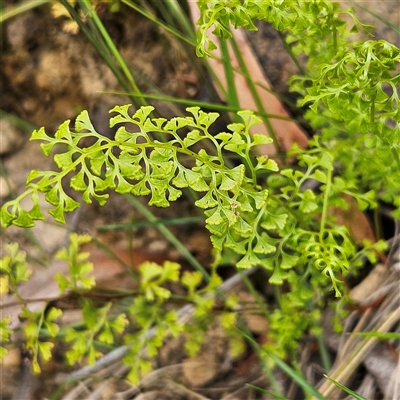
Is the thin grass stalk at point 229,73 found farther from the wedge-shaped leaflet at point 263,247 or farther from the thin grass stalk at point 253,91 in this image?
the wedge-shaped leaflet at point 263,247

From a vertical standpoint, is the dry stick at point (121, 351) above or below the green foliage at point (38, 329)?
below

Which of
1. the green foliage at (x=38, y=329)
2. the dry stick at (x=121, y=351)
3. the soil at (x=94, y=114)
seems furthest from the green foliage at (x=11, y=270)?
Answer: the dry stick at (x=121, y=351)

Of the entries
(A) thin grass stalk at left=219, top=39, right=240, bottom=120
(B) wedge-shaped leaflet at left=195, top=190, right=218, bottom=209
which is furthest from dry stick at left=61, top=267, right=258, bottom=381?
(B) wedge-shaped leaflet at left=195, top=190, right=218, bottom=209

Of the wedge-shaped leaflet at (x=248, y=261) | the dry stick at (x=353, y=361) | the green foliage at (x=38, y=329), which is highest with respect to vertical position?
the wedge-shaped leaflet at (x=248, y=261)

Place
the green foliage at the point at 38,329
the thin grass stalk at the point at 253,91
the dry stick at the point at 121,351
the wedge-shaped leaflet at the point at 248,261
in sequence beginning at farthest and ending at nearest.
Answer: the dry stick at the point at 121,351 → the thin grass stalk at the point at 253,91 → the green foliage at the point at 38,329 → the wedge-shaped leaflet at the point at 248,261

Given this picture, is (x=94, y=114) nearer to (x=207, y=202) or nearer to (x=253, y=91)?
(x=253, y=91)

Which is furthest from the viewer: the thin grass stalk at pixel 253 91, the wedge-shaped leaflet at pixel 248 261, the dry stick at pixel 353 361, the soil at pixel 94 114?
the soil at pixel 94 114

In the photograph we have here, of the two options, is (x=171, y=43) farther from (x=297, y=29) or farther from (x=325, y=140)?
(x=297, y=29)
